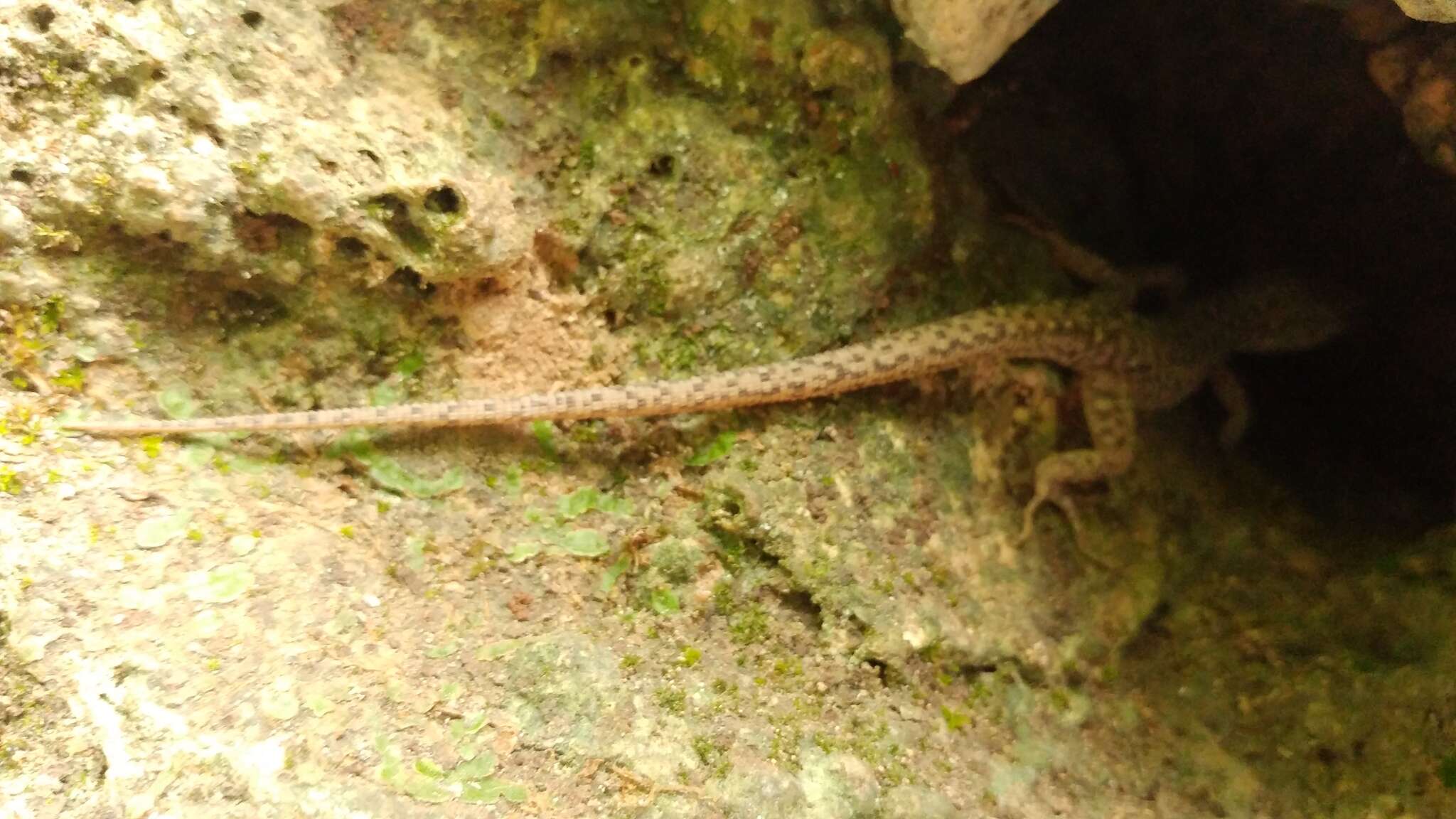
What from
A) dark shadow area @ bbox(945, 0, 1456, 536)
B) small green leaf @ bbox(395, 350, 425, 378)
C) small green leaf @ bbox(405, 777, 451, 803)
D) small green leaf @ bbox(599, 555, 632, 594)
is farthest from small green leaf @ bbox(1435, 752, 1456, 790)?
small green leaf @ bbox(395, 350, 425, 378)

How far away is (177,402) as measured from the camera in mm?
2291

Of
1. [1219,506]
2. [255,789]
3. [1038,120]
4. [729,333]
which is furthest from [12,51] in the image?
[1219,506]

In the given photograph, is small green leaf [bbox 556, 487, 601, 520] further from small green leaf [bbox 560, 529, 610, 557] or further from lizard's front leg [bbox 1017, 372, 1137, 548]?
lizard's front leg [bbox 1017, 372, 1137, 548]

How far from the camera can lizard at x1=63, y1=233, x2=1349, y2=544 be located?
249 cm

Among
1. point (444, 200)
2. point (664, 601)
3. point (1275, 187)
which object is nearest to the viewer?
point (444, 200)

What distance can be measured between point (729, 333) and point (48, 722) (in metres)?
1.95

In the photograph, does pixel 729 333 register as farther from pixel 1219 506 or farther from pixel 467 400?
pixel 1219 506

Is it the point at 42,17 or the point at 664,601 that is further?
the point at 664,601

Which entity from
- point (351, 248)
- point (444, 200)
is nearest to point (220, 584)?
point (351, 248)

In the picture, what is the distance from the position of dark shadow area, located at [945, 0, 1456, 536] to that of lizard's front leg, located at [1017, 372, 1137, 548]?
0.78 m

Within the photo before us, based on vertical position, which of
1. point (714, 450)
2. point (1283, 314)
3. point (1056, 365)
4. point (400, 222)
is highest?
point (1283, 314)

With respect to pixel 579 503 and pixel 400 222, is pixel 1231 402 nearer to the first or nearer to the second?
pixel 579 503

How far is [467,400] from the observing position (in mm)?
2529

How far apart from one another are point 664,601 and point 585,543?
0.29 metres
